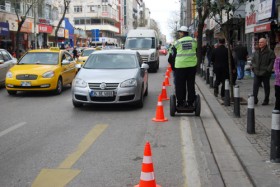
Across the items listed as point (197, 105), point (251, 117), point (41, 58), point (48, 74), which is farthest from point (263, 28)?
point (251, 117)

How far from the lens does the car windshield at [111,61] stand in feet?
39.7

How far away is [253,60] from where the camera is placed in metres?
11.6

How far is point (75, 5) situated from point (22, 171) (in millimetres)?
108777

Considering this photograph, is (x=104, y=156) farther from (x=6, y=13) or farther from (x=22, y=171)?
(x=6, y=13)

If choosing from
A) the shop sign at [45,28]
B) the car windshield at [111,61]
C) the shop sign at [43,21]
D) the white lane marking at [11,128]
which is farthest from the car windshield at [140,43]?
the shop sign at [43,21]

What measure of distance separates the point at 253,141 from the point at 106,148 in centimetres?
252

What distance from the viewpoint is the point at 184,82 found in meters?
9.76

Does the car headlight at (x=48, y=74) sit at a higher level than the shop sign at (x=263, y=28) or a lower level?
lower

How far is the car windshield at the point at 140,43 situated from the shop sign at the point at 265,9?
8.81m

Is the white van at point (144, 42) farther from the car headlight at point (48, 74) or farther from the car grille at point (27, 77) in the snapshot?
the car grille at point (27, 77)

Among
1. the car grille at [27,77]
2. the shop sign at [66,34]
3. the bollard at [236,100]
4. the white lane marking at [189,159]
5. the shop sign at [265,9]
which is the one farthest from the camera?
the shop sign at [66,34]

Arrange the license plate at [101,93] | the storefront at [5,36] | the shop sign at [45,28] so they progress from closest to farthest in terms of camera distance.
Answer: the license plate at [101,93] → the storefront at [5,36] → the shop sign at [45,28]

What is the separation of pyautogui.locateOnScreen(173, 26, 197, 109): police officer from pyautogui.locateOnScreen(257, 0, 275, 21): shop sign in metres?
9.99

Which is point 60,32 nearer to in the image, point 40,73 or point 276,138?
point 40,73
